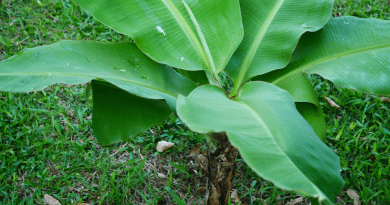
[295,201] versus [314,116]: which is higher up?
[314,116]

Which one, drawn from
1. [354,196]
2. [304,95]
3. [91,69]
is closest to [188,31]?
[91,69]

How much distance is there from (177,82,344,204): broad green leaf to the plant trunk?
155 millimetres

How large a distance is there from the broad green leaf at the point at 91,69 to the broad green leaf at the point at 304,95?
15.3 inches

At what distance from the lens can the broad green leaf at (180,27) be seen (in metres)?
1.11

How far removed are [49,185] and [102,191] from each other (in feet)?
0.89

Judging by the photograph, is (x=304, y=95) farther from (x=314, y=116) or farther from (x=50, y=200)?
(x=50, y=200)

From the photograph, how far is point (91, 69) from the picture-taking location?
3.34 ft

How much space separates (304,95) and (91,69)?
0.82 m

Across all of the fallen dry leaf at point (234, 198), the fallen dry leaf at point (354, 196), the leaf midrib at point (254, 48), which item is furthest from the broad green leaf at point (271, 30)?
the fallen dry leaf at point (354, 196)

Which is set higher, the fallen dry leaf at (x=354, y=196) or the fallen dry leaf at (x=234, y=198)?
the fallen dry leaf at (x=354, y=196)

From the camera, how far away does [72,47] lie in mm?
1092

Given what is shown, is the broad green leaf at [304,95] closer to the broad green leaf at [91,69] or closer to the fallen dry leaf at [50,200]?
the broad green leaf at [91,69]

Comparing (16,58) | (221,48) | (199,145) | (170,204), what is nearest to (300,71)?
(221,48)

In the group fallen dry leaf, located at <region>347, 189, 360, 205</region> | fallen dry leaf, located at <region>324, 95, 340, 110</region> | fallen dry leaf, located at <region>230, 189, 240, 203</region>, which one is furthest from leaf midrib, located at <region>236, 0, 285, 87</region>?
fallen dry leaf, located at <region>324, 95, 340, 110</region>
